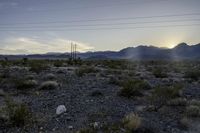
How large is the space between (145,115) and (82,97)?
4459 mm

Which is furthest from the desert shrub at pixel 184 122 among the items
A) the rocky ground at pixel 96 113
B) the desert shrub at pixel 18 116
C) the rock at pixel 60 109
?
the desert shrub at pixel 18 116

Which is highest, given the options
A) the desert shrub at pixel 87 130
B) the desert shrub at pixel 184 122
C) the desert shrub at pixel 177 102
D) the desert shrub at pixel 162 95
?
the desert shrub at pixel 162 95

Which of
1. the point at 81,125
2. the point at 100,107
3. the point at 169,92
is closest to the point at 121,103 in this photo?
the point at 100,107

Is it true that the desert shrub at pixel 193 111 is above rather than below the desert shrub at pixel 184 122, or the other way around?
above

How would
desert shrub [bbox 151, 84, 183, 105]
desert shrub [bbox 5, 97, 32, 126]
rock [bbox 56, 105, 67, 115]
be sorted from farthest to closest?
desert shrub [bbox 151, 84, 183, 105]
rock [bbox 56, 105, 67, 115]
desert shrub [bbox 5, 97, 32, 126]

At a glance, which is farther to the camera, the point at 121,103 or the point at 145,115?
the point at 121,103

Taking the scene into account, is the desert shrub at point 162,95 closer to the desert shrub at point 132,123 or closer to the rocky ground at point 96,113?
the rocky ground at point 96,113

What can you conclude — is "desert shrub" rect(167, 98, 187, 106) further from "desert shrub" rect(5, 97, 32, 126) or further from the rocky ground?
"desert shrub" rect(5, 97, 32, 126)

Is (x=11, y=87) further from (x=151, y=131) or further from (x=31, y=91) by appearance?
(x=151, y=131)

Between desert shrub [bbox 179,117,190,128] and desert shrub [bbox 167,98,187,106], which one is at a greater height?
desert shrub [bbox 167,98,187,106]

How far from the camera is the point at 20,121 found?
11.8 meters

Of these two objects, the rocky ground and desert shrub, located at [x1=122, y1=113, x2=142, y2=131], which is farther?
the rocky ground

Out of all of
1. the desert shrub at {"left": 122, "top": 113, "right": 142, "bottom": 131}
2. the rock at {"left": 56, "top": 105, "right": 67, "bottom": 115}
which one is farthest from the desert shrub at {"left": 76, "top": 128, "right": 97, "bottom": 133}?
the rock at {"left": 56, "top": 105, "right": 67, "bottom": 115}

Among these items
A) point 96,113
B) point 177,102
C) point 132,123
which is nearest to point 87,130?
point 132,123
